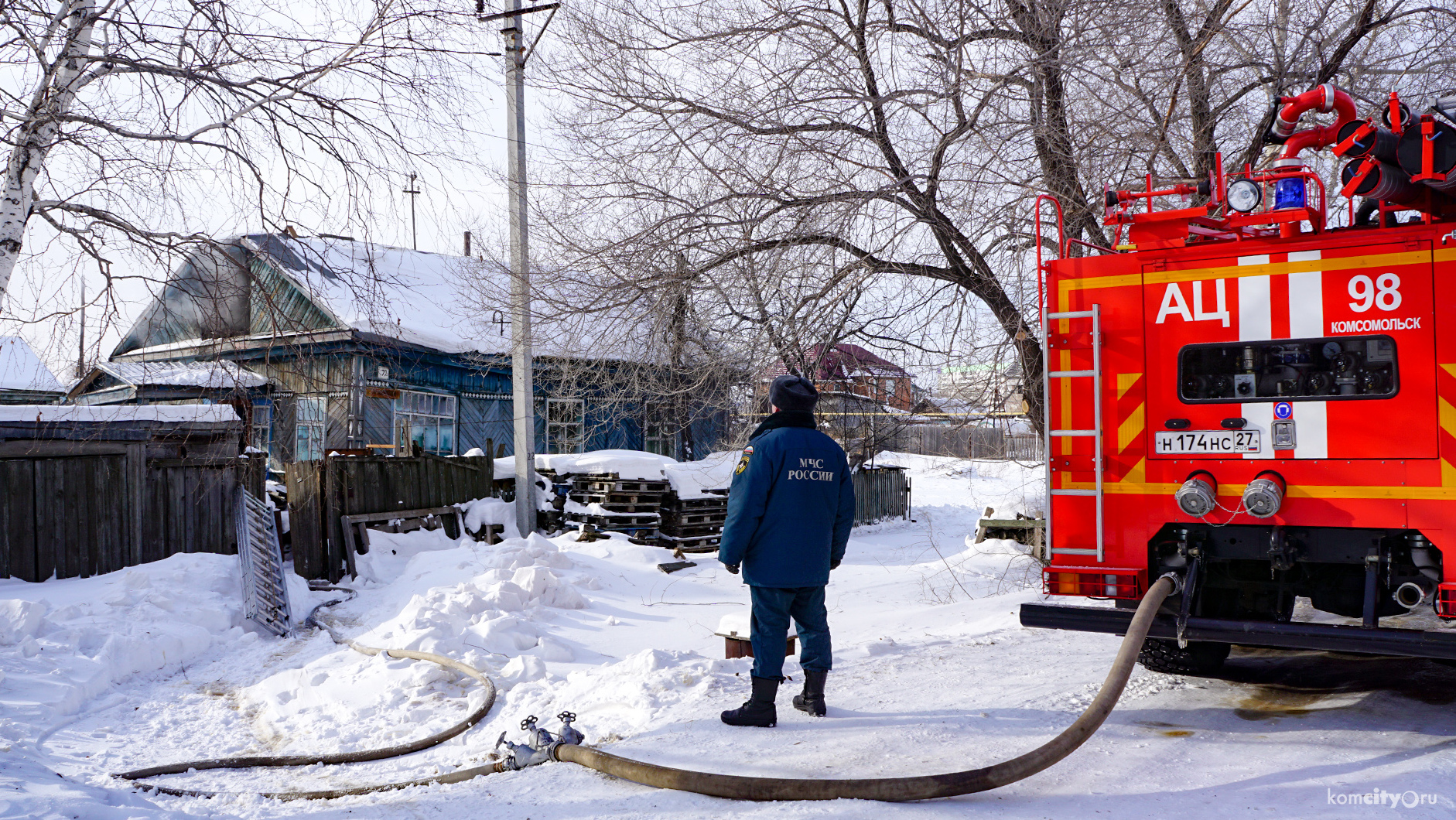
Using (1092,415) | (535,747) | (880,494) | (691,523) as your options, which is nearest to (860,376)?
(691,523)

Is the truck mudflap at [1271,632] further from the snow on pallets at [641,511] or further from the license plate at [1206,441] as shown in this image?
A: the snow on pallets at [641,511]

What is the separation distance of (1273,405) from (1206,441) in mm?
374

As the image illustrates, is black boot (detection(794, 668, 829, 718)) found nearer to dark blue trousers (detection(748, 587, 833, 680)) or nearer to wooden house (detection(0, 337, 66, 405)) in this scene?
dark blue trousers (detection(748, 587, 833, 680))

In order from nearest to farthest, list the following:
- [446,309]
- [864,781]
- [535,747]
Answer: [864,781], [535,747], [446,309]

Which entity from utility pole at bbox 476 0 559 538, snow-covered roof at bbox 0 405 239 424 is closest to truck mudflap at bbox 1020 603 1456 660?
utility pole at bbox 476 0 559 538

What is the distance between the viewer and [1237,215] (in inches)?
208

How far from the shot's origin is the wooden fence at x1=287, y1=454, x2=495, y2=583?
12.4m

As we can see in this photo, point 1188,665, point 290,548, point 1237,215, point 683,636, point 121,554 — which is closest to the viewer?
point 1237,215

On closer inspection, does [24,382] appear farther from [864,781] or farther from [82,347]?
[864,781]

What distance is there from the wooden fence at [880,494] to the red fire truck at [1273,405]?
16.9 meters

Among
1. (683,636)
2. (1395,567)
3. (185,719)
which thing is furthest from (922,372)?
(185,719)

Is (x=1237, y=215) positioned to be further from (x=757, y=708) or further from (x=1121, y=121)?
(x=1121, y=121)

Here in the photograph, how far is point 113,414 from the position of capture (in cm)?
1055

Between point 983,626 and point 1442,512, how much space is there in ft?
13.0
